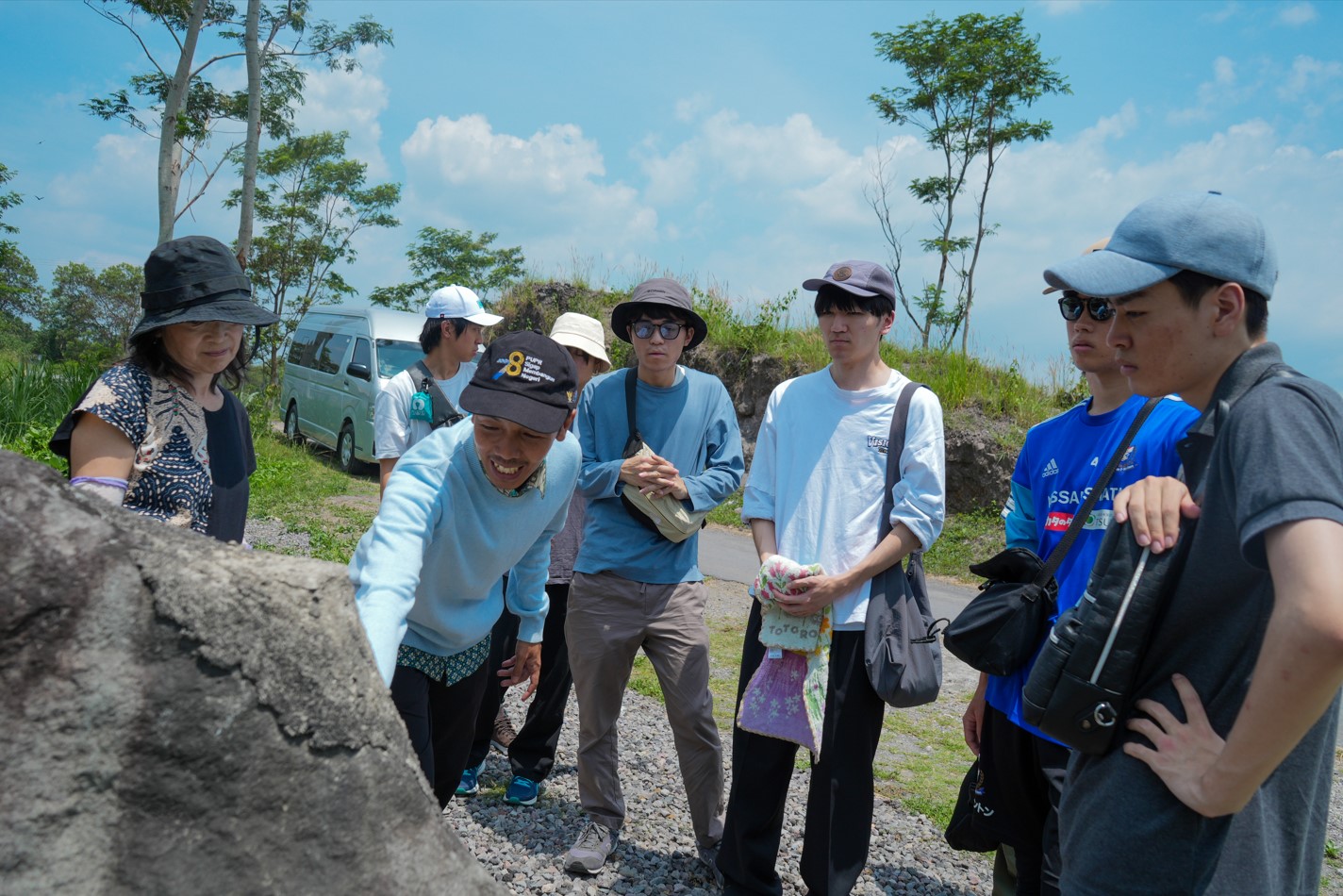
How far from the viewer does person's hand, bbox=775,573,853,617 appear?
3.23 m

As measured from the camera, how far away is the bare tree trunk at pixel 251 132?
14.9 metres

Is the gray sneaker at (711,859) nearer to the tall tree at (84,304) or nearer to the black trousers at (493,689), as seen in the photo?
the black trousers at (493,689)

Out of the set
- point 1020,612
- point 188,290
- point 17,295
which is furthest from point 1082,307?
point 17,295

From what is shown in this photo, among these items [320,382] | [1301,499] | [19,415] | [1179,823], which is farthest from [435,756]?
[320,382]

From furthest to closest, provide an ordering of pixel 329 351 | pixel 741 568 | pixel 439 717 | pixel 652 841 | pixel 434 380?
pixel 329 351
pixel 741 568
pixel 434 380
pixel 652 841
pixel 439 717

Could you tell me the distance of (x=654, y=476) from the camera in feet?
12.2

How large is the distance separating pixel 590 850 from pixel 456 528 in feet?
5.44

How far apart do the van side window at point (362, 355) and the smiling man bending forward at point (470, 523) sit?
12.1m

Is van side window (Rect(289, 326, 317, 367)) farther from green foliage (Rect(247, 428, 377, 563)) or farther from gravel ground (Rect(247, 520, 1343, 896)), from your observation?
gravel ground (Rect(247, 520, 1343, 896))

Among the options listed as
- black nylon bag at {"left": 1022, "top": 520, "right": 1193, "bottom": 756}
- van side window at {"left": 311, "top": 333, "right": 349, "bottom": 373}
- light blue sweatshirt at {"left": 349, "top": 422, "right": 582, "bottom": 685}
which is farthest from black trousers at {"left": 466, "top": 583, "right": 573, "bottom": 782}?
van side window at {"left": 311, "top": 333, "right": 349, "bottom": 373}

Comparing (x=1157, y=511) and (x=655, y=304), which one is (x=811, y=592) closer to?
(x=655, y=304)

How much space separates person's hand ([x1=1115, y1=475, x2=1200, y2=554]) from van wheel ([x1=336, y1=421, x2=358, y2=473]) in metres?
14.2

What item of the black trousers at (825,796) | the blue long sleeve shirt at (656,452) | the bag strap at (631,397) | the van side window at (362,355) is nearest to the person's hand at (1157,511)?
the black trousers at (825,796)

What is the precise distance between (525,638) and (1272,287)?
2.32m
